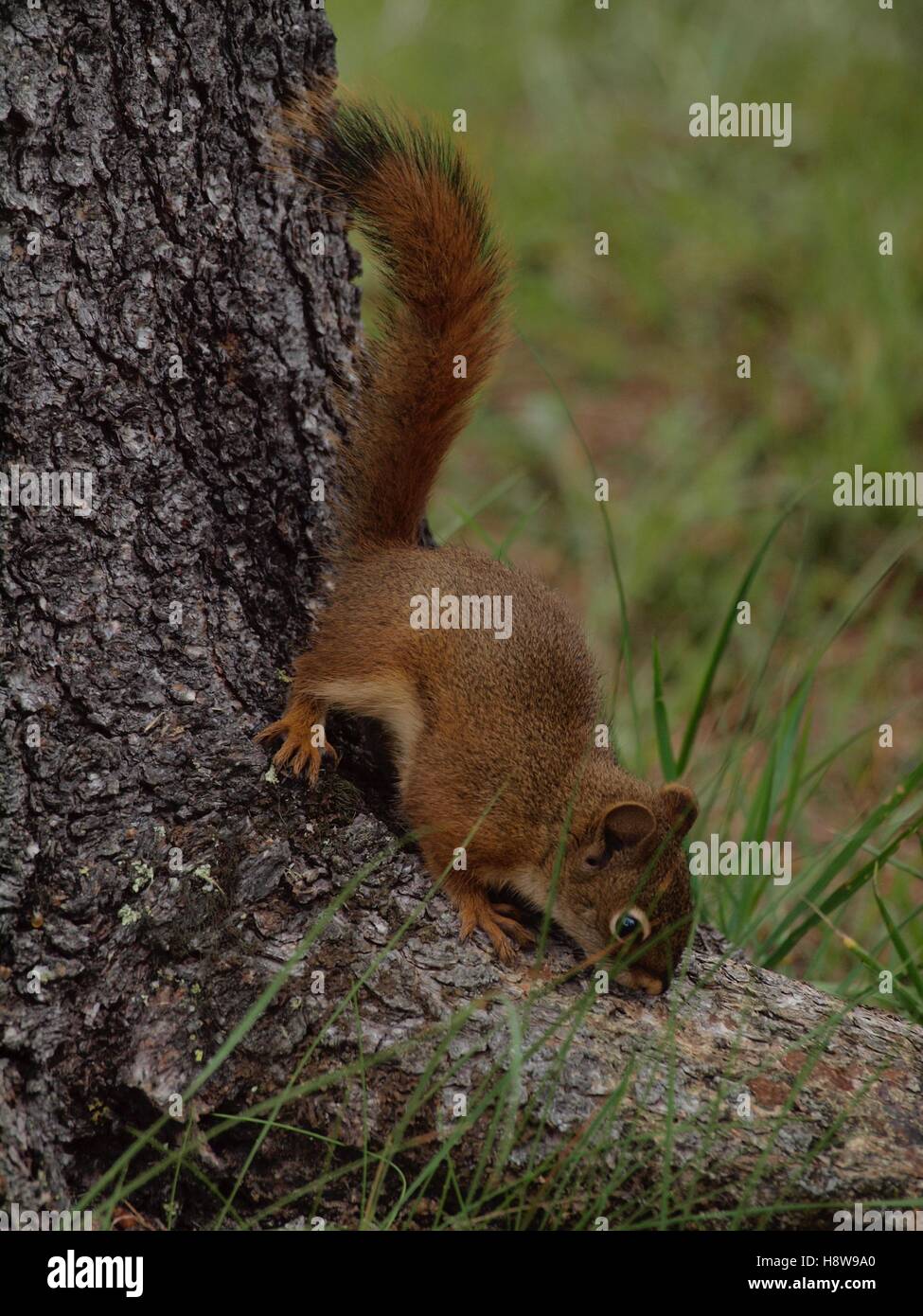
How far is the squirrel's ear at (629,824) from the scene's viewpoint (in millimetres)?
2371

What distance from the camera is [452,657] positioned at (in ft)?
8.15

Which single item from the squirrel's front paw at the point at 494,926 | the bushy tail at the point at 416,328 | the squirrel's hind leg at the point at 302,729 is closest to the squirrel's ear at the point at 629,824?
the squirrel's front paw at the point at 494,926

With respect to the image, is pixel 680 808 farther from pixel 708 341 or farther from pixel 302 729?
pixel 708 341

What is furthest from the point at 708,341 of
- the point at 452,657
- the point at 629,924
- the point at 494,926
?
the point at 494,926

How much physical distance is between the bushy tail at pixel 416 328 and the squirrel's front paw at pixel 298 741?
0.40m

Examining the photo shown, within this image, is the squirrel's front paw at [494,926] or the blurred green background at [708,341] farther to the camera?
the blurred green background at [708,341]

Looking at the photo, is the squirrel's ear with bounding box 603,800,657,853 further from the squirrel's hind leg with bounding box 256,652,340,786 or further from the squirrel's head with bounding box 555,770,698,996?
the squirrel's hind leg with bounding box 256,652,340,786

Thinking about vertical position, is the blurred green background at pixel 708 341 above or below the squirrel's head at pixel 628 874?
above

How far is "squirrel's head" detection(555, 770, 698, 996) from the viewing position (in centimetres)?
237

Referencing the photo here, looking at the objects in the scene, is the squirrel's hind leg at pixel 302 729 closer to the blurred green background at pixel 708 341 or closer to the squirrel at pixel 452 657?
the squirrel at pixel 452 657

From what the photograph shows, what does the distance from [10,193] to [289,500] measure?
0.71 metres

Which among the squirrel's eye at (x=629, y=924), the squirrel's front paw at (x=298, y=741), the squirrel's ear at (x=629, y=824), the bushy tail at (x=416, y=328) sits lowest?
the squirrel's eye at (x=629, y=924)

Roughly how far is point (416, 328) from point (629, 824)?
3.48 ft

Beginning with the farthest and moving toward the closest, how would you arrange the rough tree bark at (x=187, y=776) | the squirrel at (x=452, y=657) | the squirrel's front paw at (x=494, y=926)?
the squirrel at (x=452, y=657), the squirrel's front paw at (x=494, y=926), the rough tree bark at (x=187, y=776)
